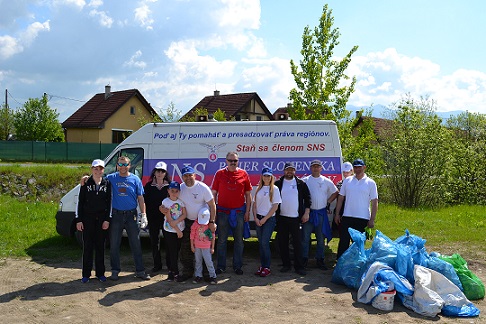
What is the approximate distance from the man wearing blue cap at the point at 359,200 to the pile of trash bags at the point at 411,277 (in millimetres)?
487

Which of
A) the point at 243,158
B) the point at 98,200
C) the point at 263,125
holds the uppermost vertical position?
the point at 263,125

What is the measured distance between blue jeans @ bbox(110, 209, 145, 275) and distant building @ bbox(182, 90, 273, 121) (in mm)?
32429

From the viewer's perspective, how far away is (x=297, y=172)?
8141 millimetres

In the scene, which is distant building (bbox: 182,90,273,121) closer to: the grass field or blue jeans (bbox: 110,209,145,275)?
the grass field

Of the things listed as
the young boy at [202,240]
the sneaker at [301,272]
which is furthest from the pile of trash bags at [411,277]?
the young boy at [202,240]

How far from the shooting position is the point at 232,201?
6.92 metres

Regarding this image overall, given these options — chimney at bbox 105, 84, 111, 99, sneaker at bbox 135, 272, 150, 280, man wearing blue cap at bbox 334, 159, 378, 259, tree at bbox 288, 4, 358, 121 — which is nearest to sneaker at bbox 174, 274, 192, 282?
sneaker at bbox 135, 272, 150, 280

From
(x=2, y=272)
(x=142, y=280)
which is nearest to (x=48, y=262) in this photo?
(x=2, y=272)

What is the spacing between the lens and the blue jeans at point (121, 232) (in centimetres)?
666

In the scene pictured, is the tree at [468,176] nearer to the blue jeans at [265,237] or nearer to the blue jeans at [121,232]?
the blue jeans at [265,237]

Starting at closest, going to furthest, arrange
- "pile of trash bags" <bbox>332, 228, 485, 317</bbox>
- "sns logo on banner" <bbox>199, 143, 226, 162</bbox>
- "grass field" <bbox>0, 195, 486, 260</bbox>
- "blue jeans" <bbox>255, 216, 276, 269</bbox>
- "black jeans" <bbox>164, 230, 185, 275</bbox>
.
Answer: "pile of trash bags" <bbox>332, 228, 485, 317</bbox>, "black jeans" <bbox>164, 230, 185, 275</bbox>, "blue jeans" <bbox>255, 216, 276, 269</bbox>, "sns logo on banner" <bbox>199, 143, 226, 162</bbox>, "grass field" <bbox>0, 195, 486, 260</bbox>

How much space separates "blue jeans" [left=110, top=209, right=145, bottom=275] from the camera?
21.9 feet

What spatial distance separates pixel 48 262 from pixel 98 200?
7.17 ft

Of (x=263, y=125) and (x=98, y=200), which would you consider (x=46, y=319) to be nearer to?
(x=98, y=200)
